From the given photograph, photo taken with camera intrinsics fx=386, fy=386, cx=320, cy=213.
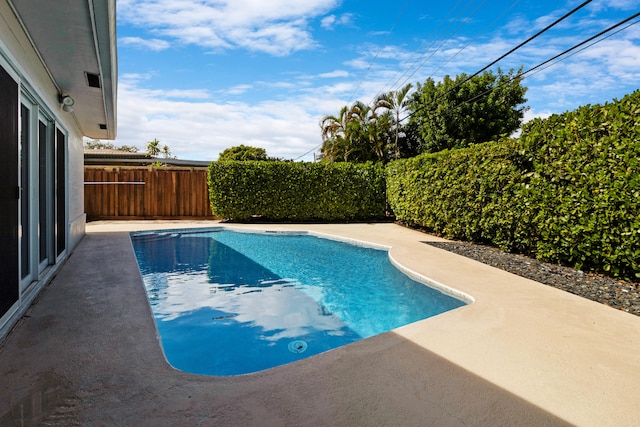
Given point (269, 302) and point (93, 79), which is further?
point (93, 79)

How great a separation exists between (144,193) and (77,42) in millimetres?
11671

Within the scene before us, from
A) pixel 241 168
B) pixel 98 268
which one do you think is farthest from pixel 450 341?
pixel 241 168

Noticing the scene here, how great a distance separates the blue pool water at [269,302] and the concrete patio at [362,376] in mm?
686

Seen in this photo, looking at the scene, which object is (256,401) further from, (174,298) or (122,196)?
(122,196)

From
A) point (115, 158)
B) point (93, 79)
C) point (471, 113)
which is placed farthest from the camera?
point (471, 113)

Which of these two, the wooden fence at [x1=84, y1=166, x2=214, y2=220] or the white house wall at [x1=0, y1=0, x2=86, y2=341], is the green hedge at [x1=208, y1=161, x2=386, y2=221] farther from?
the white house wall at [x1=0, y1=0, x2=86, y2=341]

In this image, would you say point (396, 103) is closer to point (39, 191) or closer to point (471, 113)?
point (471, 113)

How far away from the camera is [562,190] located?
6441 mm

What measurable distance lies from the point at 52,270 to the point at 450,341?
18.7ft

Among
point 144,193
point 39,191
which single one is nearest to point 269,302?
point 39,191

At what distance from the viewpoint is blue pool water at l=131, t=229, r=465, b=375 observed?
13.3 ft

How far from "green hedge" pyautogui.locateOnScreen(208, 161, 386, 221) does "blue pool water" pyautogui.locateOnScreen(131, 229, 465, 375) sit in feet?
17.0

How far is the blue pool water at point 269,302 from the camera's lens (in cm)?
405

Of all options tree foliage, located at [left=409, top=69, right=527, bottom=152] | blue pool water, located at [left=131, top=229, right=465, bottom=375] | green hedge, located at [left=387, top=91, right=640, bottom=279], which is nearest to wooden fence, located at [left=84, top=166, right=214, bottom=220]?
blue pool water, located at [left=131, top=229, right=465, bottom=375]
